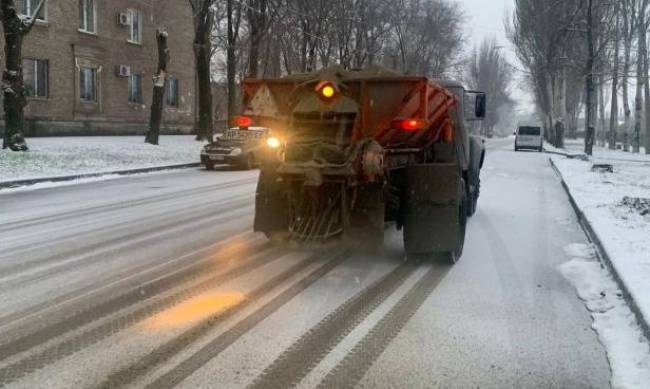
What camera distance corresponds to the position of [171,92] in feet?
132

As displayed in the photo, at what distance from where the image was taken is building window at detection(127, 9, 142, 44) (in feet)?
120

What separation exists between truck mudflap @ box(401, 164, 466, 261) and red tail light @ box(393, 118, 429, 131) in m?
0.55

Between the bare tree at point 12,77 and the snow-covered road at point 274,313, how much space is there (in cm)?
1134

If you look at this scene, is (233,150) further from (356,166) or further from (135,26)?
(135,26)

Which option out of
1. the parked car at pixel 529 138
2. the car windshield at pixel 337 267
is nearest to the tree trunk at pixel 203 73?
the car windshield at pixel 337 267

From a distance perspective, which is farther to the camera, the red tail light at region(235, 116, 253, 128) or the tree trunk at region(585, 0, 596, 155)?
the tree trunk at region(585, 0, 596, 155)

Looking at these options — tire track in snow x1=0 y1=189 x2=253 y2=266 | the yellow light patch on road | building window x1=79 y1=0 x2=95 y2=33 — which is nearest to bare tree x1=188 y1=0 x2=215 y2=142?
building window x1=79 y1=0 x2=95 y2=33

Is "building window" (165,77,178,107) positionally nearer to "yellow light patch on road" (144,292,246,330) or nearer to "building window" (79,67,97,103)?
"building window" (79,67,97,103)

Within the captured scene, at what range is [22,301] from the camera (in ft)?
19.2

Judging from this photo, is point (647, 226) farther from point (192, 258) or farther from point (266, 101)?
point (192, 258)

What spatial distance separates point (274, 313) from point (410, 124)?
8.92 feet

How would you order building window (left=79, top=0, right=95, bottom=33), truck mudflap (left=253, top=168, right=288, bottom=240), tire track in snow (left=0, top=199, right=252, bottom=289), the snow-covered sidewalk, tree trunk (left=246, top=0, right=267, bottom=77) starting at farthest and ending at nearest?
building window (left=79, top=0, right=95, bottom=33) → tree trunk (left=246, top=0, right=267, bottom=77) → truck mudflap (left=253, top=168, right=288, bottom=240) → tire track in snow (left=0, top=199, right=252, bottom=289) → the snow-covered sidewalk

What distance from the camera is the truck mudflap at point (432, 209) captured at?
741 cm

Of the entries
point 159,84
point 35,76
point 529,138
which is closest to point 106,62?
point 35,76
